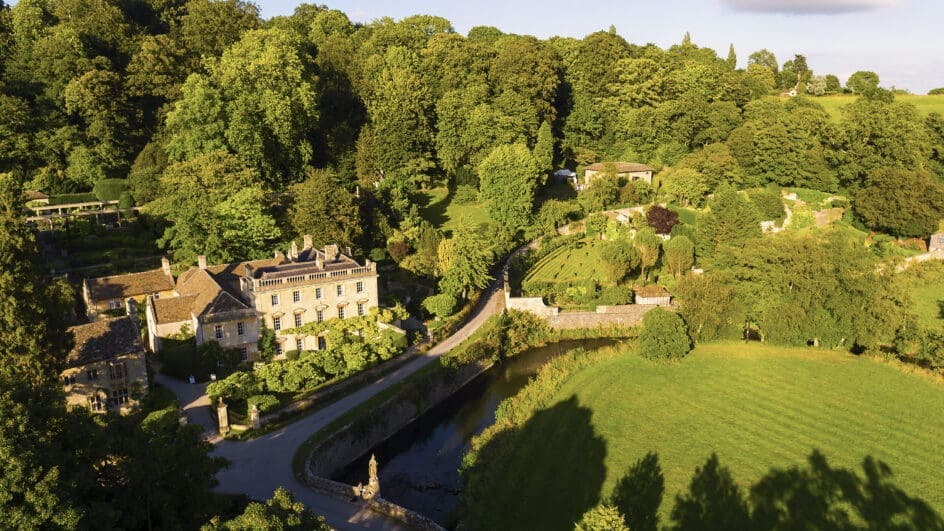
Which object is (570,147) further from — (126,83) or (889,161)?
(126,83)

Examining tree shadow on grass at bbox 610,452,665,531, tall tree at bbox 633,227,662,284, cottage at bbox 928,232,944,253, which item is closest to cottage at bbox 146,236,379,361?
tree shadow on grass at bbox 610,452,665,531

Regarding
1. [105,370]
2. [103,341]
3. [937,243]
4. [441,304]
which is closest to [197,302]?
[103,341]

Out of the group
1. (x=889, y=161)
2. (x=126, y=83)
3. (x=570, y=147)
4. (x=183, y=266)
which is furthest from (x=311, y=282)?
(x=889, y=161)

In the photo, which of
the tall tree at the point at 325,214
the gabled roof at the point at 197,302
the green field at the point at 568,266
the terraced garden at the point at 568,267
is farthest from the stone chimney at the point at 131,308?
the green field at the point at 568,266

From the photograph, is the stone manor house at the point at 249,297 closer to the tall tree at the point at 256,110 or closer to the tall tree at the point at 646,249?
the tall tree at the point at 256,110

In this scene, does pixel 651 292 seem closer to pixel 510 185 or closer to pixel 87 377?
pixel 510 185

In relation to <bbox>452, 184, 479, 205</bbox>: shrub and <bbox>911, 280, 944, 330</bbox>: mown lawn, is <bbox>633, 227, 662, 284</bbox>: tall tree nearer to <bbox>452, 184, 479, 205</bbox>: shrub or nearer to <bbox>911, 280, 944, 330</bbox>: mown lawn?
<bbox>911, 280, 944, 330</bbox>: mown lawn
